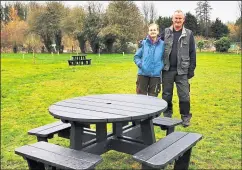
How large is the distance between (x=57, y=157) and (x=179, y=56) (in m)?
3.09

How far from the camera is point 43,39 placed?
159 feet

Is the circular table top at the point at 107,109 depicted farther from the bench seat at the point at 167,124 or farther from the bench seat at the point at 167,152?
the bench seat at the point at 167,124

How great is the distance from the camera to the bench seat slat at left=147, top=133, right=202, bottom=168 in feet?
9.07

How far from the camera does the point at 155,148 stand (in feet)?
10.2

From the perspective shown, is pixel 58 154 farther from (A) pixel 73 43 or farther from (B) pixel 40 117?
(A) pixel 73 43

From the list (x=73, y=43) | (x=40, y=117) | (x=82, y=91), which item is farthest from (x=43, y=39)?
(x=40, y=117)

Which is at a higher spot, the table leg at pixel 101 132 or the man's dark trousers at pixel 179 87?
the man's dark trousers at pixel 179 87

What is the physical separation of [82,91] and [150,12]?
49.8 metres

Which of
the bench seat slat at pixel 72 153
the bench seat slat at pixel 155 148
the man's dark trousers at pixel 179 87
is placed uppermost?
the man's dark trousers at pixel 179 87

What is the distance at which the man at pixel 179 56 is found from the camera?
17.2ft

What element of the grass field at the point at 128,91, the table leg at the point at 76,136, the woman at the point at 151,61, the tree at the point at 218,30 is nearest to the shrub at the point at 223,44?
the tree at the point at 218,30

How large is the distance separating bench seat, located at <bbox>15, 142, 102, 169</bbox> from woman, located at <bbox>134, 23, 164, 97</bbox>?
2641 mm

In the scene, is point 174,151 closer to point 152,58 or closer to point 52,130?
point 52,130

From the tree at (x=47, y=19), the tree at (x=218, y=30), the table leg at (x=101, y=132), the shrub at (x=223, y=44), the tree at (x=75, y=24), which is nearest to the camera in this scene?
the table leg at (x=101, y=132)
